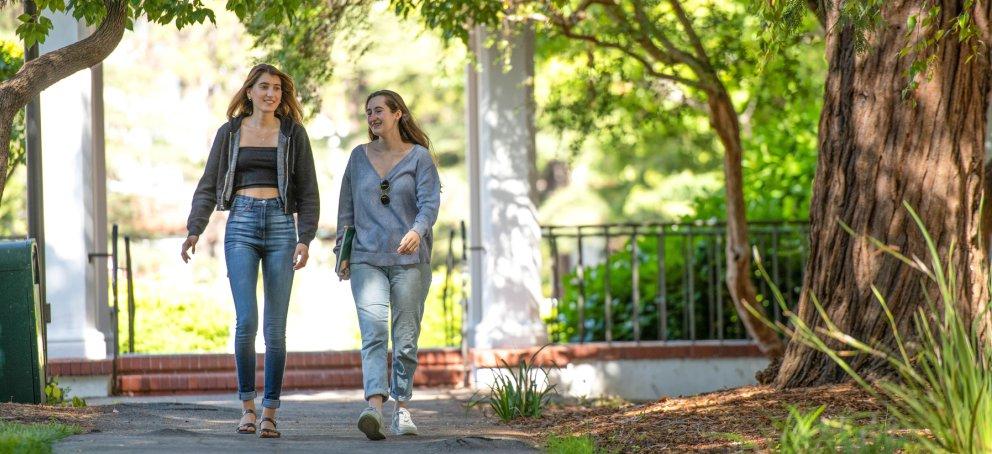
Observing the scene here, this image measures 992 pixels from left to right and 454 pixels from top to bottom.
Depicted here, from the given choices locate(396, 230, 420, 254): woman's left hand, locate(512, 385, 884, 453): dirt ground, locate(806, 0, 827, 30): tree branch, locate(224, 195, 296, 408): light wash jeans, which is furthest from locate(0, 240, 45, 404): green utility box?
locate(806, 0, 827, 30): tree branch

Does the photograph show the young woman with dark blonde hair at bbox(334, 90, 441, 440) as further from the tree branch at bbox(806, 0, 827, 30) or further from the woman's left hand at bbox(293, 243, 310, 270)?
the tree branch at bbox(806, 0, 827, 30)

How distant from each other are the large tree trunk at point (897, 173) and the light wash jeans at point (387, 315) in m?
2.06

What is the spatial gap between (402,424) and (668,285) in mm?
6245

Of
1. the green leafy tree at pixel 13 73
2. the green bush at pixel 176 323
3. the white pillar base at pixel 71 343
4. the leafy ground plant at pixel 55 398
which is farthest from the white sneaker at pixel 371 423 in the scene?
the green bush at pixel 176 323

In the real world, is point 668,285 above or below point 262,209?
below

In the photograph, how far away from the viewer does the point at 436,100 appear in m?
29.5

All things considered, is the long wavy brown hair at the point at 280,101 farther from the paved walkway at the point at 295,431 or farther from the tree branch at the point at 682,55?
the tree branch at the point at 682,55

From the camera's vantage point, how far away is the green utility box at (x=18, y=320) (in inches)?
271

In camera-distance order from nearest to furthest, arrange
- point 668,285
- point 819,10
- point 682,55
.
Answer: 1. point 819,10
2. point 682,55
3. point 668,285

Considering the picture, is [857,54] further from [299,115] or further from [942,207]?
[299,115]

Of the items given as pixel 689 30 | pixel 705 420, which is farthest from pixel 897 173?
pixel 689 30

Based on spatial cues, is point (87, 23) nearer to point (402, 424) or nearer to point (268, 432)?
point (268, 432)

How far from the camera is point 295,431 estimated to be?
21.0 ft

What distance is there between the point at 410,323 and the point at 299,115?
1.11 metres
